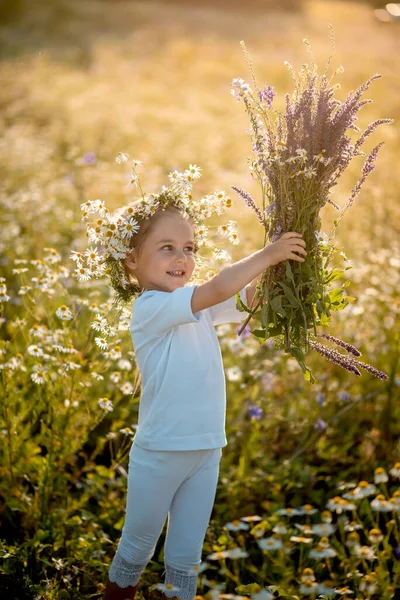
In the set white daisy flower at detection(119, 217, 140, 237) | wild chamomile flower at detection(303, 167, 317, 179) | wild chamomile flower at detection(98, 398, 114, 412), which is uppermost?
wild chamomile flower at detection(303, 167, 317, 179)

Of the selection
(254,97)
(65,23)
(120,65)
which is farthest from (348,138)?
(65,23)

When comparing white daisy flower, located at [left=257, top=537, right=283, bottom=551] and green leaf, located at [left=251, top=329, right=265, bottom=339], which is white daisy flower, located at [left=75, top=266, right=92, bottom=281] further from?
white daisy flower, located at [left=257, top=537, right=283, bottom=551]

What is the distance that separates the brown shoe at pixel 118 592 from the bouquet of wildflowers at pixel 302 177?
3.23 ft

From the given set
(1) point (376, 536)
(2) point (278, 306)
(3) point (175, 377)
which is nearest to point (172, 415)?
(3) point (175, 377)

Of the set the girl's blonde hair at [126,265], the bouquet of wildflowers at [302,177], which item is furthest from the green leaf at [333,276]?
the girl's blonde hair at [126,265]

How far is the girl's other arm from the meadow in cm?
56

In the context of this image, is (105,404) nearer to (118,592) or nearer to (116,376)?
(116,376)

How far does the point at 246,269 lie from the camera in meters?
2.17

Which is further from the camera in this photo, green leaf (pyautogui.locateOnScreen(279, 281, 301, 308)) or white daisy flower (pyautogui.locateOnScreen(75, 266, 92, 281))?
white daisy flower (pyautogui.locateOnScreen(75, 266, 92, 281))

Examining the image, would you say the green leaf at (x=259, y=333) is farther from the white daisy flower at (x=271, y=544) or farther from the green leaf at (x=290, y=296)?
the white daisy flower at (x=271, y=544)

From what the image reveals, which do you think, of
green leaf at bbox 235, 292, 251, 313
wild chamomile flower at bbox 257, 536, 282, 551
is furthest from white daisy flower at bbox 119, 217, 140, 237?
wild chamomile flower at bbox 257, 536, 282, 551

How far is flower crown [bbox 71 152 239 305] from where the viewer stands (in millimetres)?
2543

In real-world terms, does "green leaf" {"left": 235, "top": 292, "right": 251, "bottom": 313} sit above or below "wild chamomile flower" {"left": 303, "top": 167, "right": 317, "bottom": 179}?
below

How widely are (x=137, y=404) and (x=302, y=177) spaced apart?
2126 millimetres
